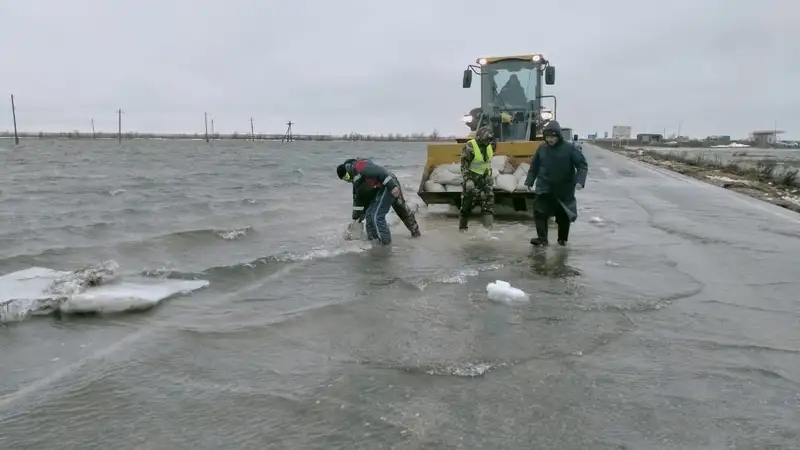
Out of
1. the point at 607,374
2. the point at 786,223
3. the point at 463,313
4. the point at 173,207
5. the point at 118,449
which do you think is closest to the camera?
the point at 118,449

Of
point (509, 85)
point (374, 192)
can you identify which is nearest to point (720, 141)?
point (509, 85)

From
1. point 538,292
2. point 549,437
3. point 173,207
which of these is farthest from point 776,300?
point 173,207

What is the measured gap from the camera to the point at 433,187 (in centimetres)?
1079

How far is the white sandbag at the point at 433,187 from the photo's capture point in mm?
10727

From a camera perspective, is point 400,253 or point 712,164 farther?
point 712,164

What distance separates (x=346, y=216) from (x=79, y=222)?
16.8 ft

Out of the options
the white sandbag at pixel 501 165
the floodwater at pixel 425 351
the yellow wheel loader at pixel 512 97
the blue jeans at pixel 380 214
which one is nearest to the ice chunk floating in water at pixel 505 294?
the floodwater at pixel 425 351

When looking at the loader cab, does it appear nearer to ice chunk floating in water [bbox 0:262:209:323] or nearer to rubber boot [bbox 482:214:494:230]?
rubber boot [bbox 482:214:494:230]

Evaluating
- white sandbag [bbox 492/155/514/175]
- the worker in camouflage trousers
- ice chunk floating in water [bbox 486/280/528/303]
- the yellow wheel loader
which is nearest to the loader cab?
the yellow wheel loader

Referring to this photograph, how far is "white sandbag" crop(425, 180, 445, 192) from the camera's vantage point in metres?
10.7

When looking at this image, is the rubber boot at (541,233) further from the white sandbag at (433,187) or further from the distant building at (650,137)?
the distant building at (650,137)

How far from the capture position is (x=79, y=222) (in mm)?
11297

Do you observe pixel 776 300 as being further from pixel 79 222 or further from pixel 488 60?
pixel 79 222

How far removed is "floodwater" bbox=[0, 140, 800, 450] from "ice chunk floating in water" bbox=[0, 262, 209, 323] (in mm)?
188
